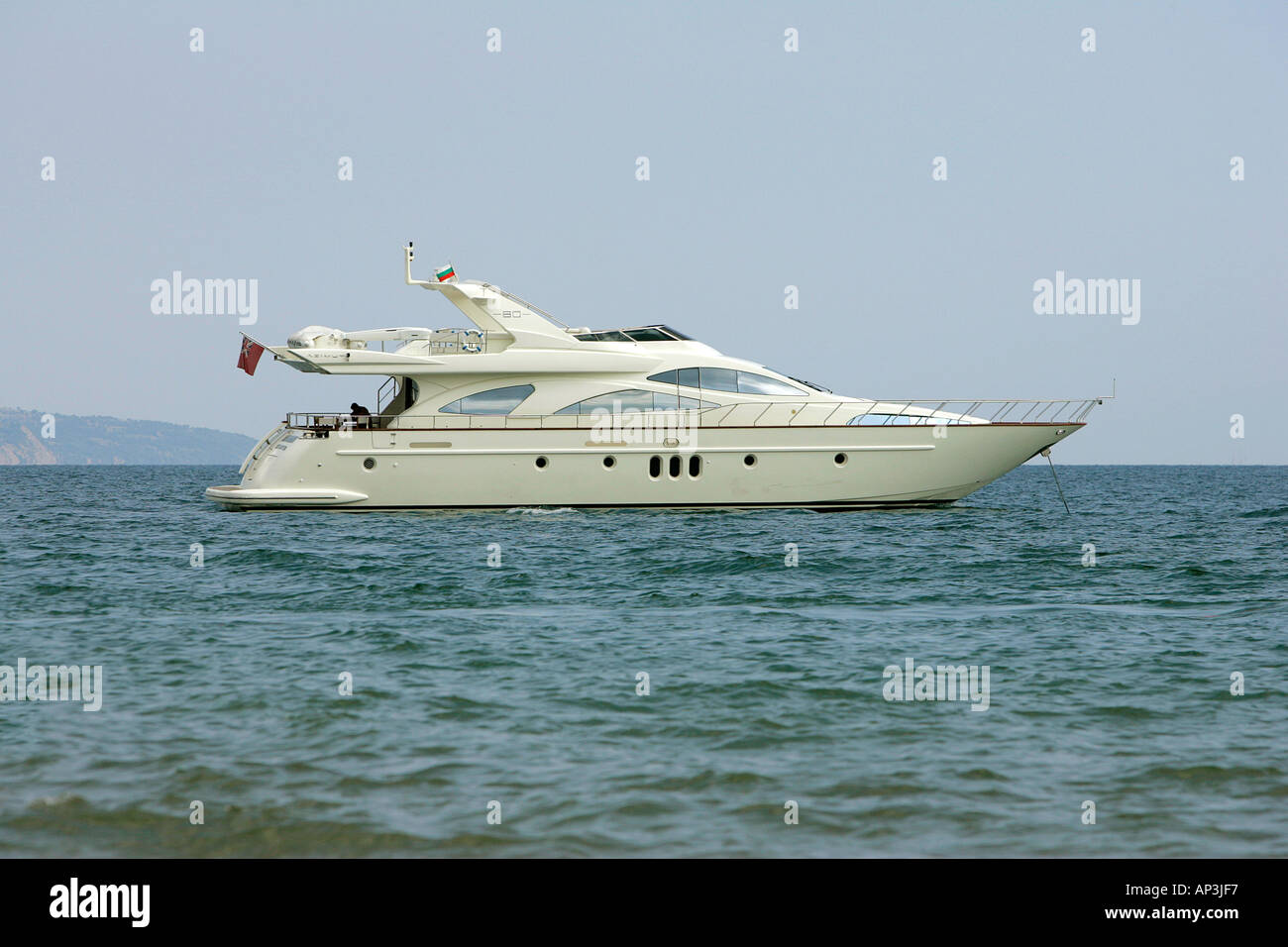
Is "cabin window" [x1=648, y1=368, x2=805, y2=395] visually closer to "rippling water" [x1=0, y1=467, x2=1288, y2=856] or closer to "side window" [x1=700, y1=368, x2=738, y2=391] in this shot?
"side window" [x1=700, y1=368, x2=738, y2=391]

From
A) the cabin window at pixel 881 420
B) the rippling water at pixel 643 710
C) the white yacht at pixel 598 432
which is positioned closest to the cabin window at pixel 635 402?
the white yacht at pixel 598 432

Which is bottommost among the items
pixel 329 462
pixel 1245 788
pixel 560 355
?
pixel 1245 788

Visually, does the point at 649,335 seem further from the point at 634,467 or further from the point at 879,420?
the point at 879,420

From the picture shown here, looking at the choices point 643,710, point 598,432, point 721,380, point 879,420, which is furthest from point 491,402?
point 643,710

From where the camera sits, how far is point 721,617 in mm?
13195

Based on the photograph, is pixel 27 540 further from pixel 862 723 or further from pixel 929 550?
pixel 862 723

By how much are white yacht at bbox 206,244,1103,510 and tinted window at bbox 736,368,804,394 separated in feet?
0.10

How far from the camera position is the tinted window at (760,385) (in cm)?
2603

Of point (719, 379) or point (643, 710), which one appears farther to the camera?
point (719, 379)

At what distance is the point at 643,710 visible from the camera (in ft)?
28.3

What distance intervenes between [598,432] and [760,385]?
156 inches
